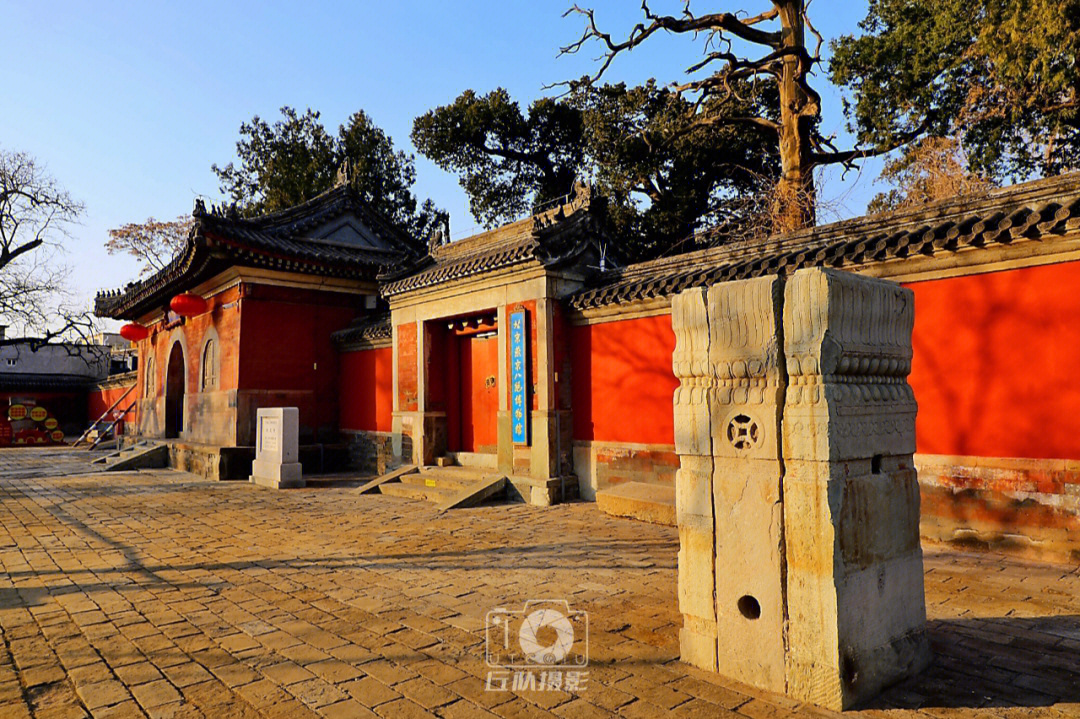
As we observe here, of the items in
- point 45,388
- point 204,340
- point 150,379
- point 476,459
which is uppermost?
point 204,340

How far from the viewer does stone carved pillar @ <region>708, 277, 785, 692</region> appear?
10.4 feet

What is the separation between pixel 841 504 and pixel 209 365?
14.9m

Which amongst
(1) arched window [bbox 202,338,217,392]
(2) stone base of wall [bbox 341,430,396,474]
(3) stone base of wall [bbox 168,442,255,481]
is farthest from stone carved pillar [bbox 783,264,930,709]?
(1) arched window [bbox 202,338,217,392]

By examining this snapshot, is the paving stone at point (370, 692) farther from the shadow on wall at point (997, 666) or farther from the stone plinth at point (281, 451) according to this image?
the stone plinth at point (281, 451)

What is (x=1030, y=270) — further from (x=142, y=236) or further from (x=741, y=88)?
(x=142, y=236)

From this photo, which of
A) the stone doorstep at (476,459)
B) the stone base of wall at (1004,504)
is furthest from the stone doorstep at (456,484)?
the stone base of wall at (1004,504)

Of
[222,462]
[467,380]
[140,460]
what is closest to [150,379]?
[140,460]

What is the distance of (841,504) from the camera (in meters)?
2.99

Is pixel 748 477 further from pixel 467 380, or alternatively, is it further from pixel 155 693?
pixel 467 380

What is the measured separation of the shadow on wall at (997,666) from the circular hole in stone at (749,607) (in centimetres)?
57

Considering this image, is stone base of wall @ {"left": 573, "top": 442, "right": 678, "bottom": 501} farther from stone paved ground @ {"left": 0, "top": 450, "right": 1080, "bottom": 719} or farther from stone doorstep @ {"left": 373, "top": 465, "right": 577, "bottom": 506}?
stone paved ground @ {"left": 0, "top": 450, "right": 1080, "bottom": 719}

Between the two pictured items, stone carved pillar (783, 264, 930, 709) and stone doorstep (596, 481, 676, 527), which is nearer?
stone carved pillar (783, 264, 930, 709)

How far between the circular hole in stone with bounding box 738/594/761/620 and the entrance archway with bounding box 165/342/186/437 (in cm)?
1750

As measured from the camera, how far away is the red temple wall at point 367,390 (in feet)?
43.4
